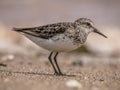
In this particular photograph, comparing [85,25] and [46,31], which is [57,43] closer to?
[46,31]

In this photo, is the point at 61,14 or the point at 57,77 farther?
the point at 61,14

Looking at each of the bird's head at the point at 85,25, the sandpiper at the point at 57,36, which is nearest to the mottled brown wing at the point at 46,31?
the sandpiper at the point at 57,36

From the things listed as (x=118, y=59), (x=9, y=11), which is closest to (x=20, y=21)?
(x=9, y=11)

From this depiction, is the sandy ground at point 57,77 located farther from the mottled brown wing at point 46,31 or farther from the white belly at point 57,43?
the mottled brown wing at point 46,31

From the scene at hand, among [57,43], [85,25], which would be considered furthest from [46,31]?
[85,25]

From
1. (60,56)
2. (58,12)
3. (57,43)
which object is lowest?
(58,12)

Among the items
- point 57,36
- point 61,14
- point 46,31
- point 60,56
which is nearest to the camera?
point 57,36

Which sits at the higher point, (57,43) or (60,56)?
Answer: (57,43)

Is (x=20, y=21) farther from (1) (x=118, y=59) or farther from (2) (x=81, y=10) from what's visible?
(1) (x=118, y=59)

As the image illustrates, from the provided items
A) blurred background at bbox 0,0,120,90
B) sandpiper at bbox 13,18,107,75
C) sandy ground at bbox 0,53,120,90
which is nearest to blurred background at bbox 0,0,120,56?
blurred background at bbox 0,0,120,90
